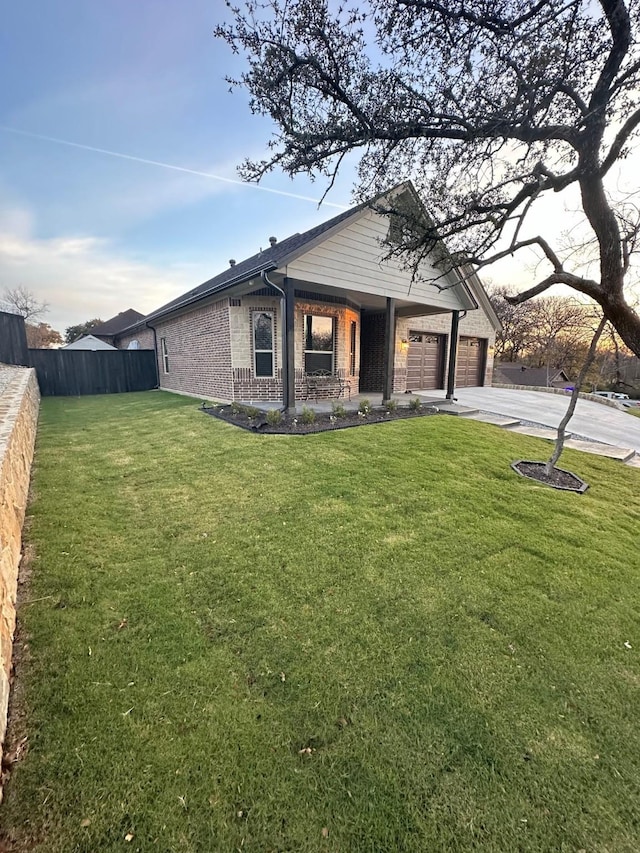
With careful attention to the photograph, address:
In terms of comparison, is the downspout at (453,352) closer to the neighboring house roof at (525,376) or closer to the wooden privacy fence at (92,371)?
the wooden privacy fence at (92,371)

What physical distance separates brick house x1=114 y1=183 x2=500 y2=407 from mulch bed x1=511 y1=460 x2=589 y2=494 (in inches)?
129

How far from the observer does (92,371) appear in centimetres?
1587

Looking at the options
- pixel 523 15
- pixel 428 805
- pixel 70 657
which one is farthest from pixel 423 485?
pixel 523 15

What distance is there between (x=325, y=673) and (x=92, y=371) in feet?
57.1

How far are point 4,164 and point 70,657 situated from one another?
12700 millimetres

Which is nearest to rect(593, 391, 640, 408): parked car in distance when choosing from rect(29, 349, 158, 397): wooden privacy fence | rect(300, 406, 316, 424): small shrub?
rect(300, 406, 316, 424): small shrub

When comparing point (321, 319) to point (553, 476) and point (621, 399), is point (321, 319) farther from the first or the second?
point (621, 399)

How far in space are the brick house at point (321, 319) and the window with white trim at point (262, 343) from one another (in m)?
0.03

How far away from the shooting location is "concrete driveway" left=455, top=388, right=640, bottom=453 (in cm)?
888

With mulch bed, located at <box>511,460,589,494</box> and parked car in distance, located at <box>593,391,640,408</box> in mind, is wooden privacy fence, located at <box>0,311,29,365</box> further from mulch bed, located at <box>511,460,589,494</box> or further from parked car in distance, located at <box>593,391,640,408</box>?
parked car in distance, located at <box>593,391,640,408</box>

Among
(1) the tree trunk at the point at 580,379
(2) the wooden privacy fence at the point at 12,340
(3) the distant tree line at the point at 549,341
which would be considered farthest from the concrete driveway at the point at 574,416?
(3) the distant tree line at the point at 549,341

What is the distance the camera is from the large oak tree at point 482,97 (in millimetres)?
4234

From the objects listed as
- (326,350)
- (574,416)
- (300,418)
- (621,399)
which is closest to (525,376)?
(621,399)

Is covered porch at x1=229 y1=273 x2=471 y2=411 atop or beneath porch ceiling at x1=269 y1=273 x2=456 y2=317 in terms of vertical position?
beneath
